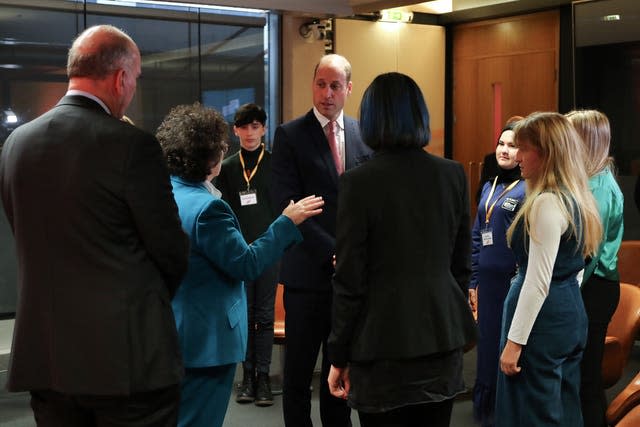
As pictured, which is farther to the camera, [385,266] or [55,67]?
[55,67]

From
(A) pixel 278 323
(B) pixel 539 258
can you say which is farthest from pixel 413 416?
(A) pixel 278 323

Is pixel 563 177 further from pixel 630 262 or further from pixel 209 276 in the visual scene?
pixel 630 262

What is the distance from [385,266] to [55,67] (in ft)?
15.6

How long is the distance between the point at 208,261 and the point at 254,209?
2.46 meters

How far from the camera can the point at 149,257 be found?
2012 millimetres

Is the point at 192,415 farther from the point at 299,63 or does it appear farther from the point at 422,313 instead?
the point at 299,63

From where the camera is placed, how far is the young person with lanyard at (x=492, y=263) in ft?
12.3

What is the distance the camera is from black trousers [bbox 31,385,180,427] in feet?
6.59

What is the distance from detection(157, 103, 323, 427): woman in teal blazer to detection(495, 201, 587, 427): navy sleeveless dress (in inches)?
32.7

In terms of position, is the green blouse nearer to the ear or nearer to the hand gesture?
the hand gesture

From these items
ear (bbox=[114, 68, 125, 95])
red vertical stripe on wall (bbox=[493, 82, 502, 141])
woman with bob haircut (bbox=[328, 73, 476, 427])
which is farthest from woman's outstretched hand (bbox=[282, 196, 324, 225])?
red vertical stripe on wall (bbox=[493, 82, 502, 141])

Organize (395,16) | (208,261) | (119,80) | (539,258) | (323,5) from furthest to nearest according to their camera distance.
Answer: (395,16)
(323,5)
(539,258)
(208,261)
(119,80)

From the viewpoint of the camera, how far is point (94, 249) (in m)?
1.93

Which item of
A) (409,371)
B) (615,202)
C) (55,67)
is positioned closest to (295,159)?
(409,371)
